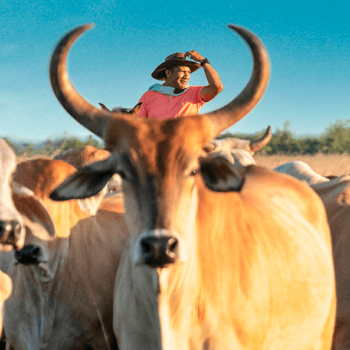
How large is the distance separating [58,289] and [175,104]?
7.14 feet

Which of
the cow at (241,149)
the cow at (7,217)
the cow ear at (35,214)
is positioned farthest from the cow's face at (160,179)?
the cow at (241,149)

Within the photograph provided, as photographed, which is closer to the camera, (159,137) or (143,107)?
(159,137)

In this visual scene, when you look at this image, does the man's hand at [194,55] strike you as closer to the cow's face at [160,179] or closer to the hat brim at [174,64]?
the hat brim at [174,64]

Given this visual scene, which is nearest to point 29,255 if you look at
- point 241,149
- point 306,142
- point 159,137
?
point 159,137

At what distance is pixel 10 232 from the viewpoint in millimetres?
2348

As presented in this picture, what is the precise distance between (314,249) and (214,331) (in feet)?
4.36

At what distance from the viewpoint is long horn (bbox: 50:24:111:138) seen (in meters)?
2.68

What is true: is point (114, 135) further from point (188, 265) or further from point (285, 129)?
point (285, 129)

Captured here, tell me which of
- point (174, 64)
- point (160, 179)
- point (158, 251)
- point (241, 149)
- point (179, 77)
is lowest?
point (158, 251)

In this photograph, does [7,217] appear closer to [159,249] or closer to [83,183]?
[83,183]

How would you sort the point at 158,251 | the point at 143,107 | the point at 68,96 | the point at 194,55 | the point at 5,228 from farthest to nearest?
the point at 143,107 < the point at 194,55 < the point at 68,96 < the point at 5,228 < the point at 158,251

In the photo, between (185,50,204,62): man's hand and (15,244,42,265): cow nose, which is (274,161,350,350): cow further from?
(15,244,42,265): cow nose

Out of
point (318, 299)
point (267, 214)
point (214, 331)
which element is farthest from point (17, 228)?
point (318, 299)

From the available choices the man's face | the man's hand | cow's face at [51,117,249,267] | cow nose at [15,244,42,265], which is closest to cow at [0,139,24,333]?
cow nose at [15,244,42,265]
